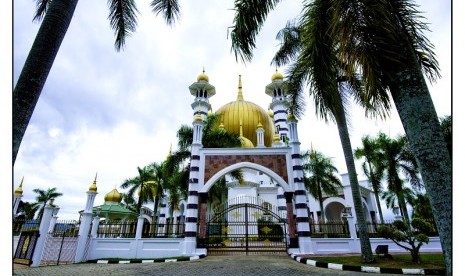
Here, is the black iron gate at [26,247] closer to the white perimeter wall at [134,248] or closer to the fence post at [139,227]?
the white perimeter wall at [134,248]

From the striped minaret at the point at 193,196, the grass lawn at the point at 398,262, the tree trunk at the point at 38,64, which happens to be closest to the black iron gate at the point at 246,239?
the striped minaret at the point at 193,196

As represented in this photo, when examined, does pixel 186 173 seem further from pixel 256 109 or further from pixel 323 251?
pixel 256 109

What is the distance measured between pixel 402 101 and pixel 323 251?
402 inches

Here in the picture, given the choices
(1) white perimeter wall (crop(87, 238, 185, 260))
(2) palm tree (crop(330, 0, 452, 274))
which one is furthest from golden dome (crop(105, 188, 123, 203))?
(2) palm tree (crop(330, 0, 452, 274))

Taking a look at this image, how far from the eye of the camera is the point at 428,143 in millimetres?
3287

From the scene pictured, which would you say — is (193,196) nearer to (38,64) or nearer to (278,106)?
(38,64)

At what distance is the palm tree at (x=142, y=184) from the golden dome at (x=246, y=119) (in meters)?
9.41

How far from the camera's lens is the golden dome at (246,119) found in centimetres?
2966

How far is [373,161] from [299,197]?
8.13 m

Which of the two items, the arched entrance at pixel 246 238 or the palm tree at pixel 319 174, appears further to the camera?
the palm tree at pixel 319 174

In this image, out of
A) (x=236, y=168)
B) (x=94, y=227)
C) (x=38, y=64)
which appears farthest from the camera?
(x=236, y=168)

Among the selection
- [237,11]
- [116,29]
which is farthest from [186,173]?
[237,11]

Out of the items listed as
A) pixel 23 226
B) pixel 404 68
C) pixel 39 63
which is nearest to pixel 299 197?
pixel 404 68

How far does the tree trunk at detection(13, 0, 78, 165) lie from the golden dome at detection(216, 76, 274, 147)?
78.0 feet
